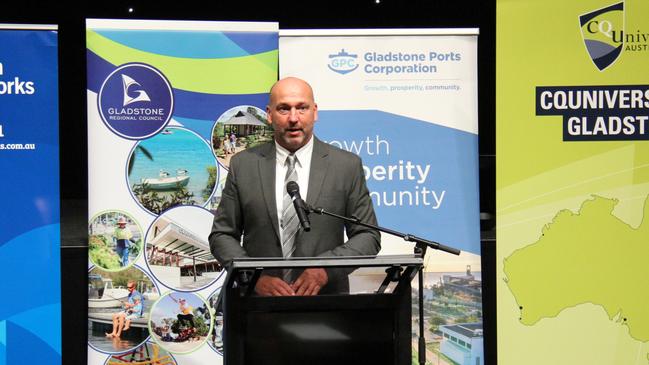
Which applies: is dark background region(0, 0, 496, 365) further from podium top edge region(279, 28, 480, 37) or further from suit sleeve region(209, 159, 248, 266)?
suit sleeve region(209, 159, 248, 266)

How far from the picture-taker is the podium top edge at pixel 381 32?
5457 millimetres

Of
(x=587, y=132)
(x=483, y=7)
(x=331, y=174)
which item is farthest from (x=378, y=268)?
(x=483, y=7)

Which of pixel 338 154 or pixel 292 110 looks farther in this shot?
pixel 338 154

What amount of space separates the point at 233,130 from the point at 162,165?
1.47 ft

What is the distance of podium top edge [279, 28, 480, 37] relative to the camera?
546 cm

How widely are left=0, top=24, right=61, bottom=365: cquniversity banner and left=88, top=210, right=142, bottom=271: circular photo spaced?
0.20 metres

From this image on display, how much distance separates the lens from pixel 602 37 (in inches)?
215

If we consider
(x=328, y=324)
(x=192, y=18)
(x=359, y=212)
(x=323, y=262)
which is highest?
(x=192, y=18)

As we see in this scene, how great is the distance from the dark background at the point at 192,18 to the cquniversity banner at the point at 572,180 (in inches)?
19.0

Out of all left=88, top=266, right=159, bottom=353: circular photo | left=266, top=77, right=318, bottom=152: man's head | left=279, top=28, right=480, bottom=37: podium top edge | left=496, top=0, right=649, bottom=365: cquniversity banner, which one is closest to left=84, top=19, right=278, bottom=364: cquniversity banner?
left=88, top=266, right=159, bottom=353: circular photo

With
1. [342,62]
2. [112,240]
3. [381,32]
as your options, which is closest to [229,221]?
[112,240]

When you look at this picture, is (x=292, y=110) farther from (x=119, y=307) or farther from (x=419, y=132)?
(x=119, y=307)

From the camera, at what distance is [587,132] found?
546 cm

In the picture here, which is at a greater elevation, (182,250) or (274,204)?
(274,204)
